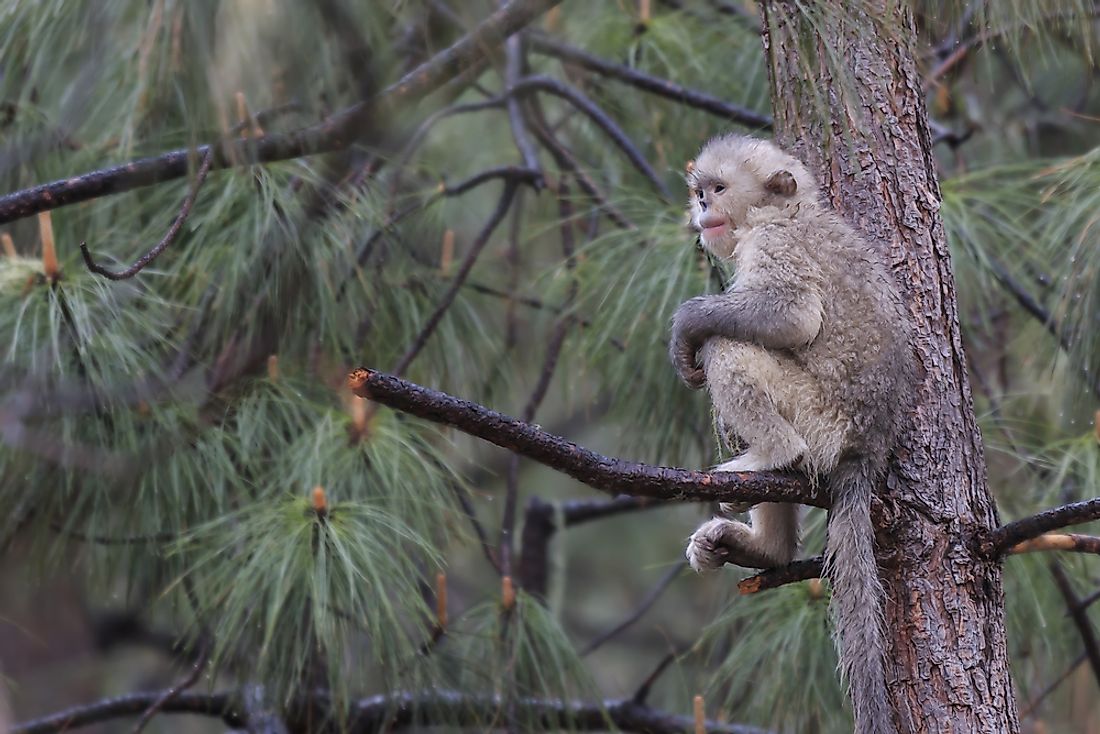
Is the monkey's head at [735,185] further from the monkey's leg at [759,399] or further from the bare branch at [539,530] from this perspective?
the bare branch at [539,530]

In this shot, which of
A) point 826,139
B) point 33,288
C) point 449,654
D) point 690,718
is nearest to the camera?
point 826,139

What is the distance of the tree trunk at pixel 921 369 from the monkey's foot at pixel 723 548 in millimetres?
323

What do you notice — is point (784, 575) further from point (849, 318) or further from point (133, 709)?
point (133, 709)

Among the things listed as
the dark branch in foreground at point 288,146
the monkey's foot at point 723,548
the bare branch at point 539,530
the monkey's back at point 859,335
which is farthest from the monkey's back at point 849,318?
the bare branch at point 539,530

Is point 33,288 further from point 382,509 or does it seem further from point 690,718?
point 690,718

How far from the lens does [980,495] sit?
2.01m

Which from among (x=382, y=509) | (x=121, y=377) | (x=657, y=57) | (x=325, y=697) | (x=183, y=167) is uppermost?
(x=657, y=57)

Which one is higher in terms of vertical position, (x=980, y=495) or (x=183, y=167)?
(x=183, y=167)

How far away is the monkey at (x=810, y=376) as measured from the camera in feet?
6.46

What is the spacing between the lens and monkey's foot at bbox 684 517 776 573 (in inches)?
89.7

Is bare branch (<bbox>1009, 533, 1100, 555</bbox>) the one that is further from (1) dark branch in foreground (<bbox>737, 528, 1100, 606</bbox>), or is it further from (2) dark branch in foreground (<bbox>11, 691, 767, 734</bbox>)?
(2) dark branch in foreground (<bbox>11, 691, 767, 734</bbox>)

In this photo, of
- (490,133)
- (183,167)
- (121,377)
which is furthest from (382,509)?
(490,133)

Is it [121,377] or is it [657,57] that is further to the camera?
[657,57]

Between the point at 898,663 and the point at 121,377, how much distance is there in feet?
5.44
